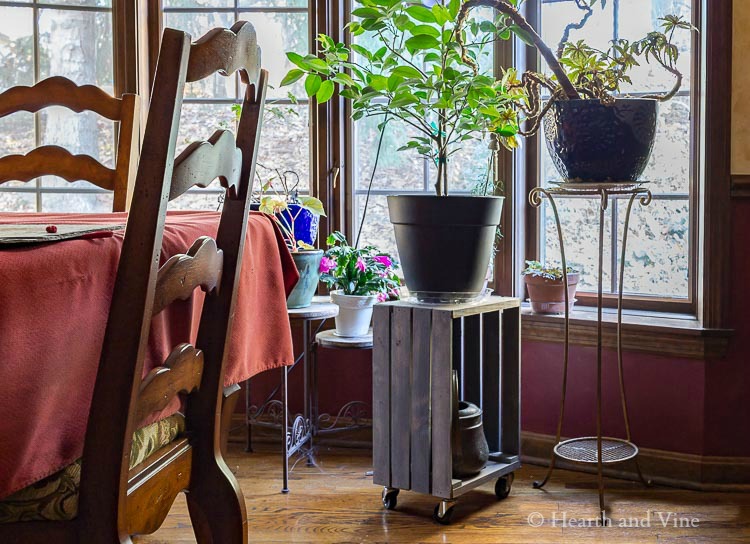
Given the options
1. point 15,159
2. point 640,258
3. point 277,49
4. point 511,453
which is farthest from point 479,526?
point 277,49

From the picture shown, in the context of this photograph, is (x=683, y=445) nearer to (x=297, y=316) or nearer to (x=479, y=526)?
(x=479, y=526)

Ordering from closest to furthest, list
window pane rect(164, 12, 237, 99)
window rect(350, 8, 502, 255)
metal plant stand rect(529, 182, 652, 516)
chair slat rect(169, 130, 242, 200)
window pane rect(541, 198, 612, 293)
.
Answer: chair slat rect(169, 130, 242, 200)
metal plant stand rect(529, 182, 652, 516)
window pane rect(541, 198, 612, 293)
window rect(350, 8, 502, 255)
window pane rect(164, 12, 237, 99)

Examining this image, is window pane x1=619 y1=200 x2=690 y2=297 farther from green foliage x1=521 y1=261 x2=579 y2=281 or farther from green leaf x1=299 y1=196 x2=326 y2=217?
green leaf x1=299 y1=196 x2=326 y2=217

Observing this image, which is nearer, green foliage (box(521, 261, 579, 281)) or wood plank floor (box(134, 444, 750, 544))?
wood plank floor (box(134, 444, 750, 544))

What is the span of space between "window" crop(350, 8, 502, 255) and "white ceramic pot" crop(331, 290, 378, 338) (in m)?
0.45

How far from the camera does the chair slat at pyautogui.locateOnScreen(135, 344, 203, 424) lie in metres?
1.20

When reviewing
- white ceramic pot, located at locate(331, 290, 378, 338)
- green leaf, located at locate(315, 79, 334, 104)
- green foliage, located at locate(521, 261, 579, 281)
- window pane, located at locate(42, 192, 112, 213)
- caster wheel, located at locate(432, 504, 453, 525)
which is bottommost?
caster wheel, located at locate(432, 504, 453, 525)

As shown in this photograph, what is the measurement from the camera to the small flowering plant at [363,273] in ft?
9.87

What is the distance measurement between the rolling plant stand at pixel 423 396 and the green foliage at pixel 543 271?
343 millimetres

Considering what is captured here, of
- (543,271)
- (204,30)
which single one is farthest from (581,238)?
(204,30)

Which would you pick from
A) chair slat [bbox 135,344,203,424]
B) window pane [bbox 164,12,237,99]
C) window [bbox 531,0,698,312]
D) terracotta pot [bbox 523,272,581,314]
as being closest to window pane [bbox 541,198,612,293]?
window [bbox 531,0,698,312]

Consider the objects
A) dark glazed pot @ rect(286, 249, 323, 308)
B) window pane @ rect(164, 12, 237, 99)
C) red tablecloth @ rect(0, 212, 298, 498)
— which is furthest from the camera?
window pane @ rect(164, 12, 237, 99)

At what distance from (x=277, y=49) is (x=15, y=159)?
1.46 meters

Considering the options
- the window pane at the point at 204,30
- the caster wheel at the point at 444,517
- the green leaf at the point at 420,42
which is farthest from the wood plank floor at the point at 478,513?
the window pane at the point at 204,30
